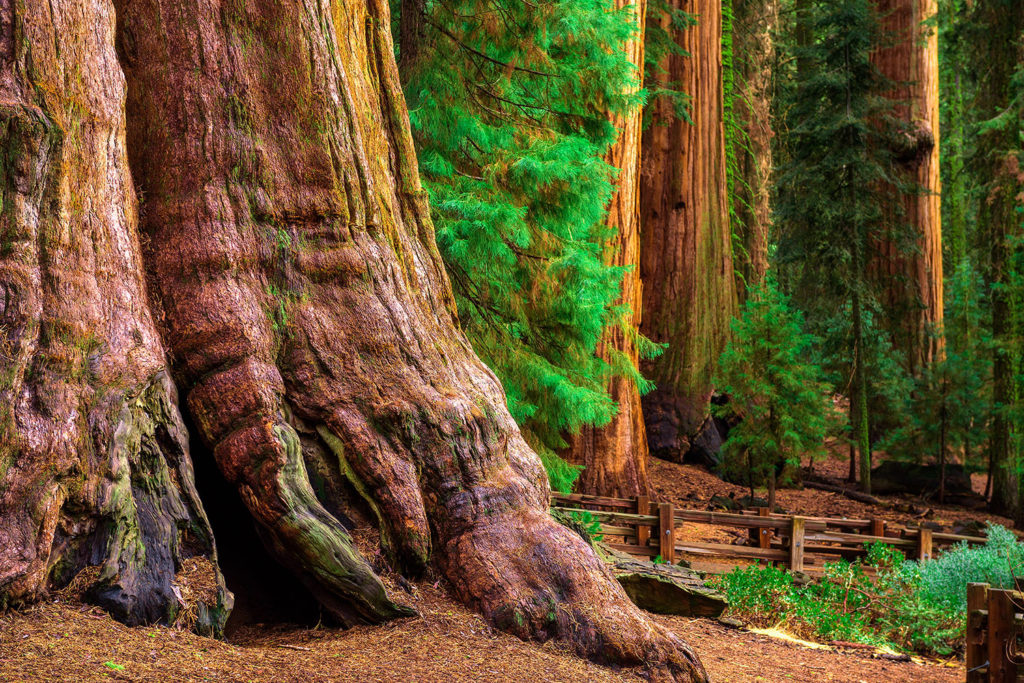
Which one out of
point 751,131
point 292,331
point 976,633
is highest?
point 751,131

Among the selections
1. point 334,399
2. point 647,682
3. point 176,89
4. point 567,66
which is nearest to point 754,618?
point 647,682

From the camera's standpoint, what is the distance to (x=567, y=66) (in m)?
9.30

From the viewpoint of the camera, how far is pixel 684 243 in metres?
19.0

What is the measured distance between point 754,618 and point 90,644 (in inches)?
239

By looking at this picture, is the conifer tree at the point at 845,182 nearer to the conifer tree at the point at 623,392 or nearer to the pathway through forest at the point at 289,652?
the conifer tree at the point at 623,392

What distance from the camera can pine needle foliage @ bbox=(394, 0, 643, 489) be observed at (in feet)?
28.4

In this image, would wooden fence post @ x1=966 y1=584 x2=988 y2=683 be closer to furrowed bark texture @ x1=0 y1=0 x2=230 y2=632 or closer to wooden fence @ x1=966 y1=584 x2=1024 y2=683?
wooden fence @ x1=966 y1=584 x2=1024 y2=683

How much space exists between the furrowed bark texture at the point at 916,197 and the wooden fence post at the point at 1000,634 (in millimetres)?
16854

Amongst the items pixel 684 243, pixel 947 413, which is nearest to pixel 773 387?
pixel 684 243

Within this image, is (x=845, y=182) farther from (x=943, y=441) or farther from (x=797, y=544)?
(x=797, y=544)

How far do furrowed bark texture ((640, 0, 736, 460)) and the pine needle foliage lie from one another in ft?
30.6

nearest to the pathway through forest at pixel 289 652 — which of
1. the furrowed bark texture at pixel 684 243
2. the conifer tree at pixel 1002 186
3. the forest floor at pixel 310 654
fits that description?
the forest floor at pixel 310 654

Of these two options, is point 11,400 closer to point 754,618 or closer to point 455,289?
point 455,289

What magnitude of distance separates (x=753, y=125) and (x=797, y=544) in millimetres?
16645
